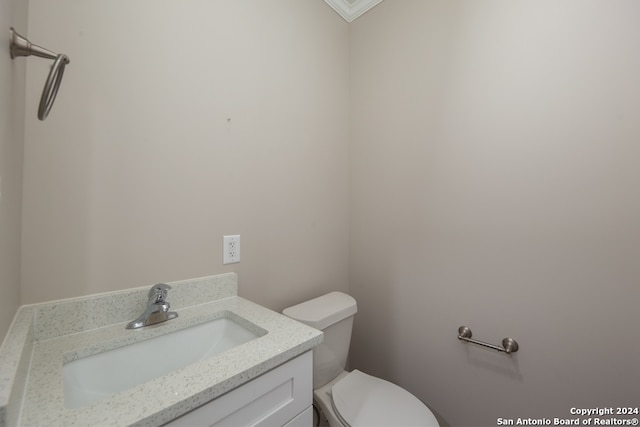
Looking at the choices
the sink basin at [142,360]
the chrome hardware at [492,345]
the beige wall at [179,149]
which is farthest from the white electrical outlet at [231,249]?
the chrome hardware at [492,345]

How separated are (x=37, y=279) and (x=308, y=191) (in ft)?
3.48

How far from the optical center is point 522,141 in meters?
1.04

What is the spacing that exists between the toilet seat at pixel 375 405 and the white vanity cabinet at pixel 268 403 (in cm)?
33

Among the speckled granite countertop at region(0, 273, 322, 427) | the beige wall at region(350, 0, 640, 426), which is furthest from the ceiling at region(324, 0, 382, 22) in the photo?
the speckled granite countertop at region(0, 273, 322, 427)

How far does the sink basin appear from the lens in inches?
25.1

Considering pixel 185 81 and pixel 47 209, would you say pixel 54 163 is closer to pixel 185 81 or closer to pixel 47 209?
pixel 47 209

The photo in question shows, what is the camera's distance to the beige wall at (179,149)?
2.40 feet

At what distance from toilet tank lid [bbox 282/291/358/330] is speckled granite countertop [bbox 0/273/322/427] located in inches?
10.1

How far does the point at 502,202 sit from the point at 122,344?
149cm

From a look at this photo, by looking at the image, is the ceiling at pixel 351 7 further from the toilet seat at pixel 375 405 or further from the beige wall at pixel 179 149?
the toilet seat at pixel 375 405

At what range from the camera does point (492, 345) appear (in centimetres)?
111

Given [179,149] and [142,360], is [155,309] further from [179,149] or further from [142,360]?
[179,149]

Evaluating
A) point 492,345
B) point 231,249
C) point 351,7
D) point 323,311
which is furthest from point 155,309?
point 351,7

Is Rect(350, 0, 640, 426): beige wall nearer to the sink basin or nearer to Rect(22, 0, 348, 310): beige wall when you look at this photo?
Rect(22, 0, 348, 310): beige wall
